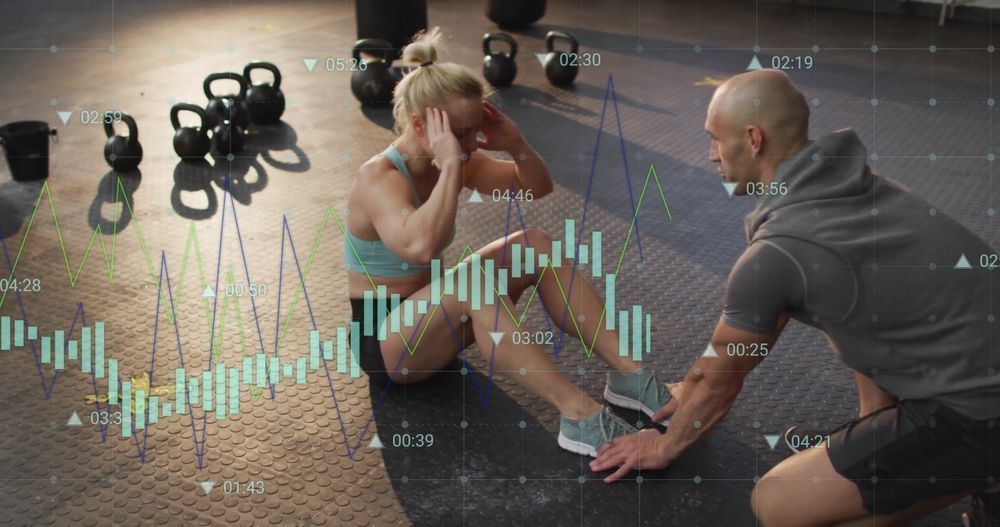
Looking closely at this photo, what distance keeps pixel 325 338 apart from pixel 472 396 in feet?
1.65

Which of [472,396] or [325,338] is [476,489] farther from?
[325,338]

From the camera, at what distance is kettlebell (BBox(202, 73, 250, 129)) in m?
4.24

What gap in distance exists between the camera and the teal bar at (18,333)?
2.75 meters

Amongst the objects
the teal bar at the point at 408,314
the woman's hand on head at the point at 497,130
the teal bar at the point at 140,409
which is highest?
the woman's hand on head at the point at 497,130

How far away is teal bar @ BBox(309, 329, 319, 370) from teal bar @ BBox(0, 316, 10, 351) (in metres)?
0.78

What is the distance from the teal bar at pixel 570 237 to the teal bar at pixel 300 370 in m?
0.96

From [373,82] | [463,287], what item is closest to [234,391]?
[463,287]

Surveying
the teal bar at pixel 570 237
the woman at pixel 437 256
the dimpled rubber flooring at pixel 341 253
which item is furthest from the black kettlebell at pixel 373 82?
the woman at pixel 437 256

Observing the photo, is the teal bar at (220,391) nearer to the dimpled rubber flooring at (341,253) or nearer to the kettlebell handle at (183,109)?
the dimpled rubber flooring at (341,253)

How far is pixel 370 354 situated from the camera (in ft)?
8.13

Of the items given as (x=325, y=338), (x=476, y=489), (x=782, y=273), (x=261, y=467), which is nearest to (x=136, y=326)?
(x=325, y=338)

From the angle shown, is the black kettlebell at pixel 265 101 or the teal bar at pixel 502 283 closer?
the teal bar at pixel 502 283

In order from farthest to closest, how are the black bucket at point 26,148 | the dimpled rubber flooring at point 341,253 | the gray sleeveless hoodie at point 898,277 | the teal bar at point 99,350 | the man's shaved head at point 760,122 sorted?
1. the black bucket at point 26,148
2. the teal bar at point 99,350
3. the dimpled rubber flooring at point 341,253
4. the man's shaved head at point 760,122
5. the gray sleeveless hoodie at point 898,277

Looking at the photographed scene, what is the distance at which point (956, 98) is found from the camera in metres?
4.81
